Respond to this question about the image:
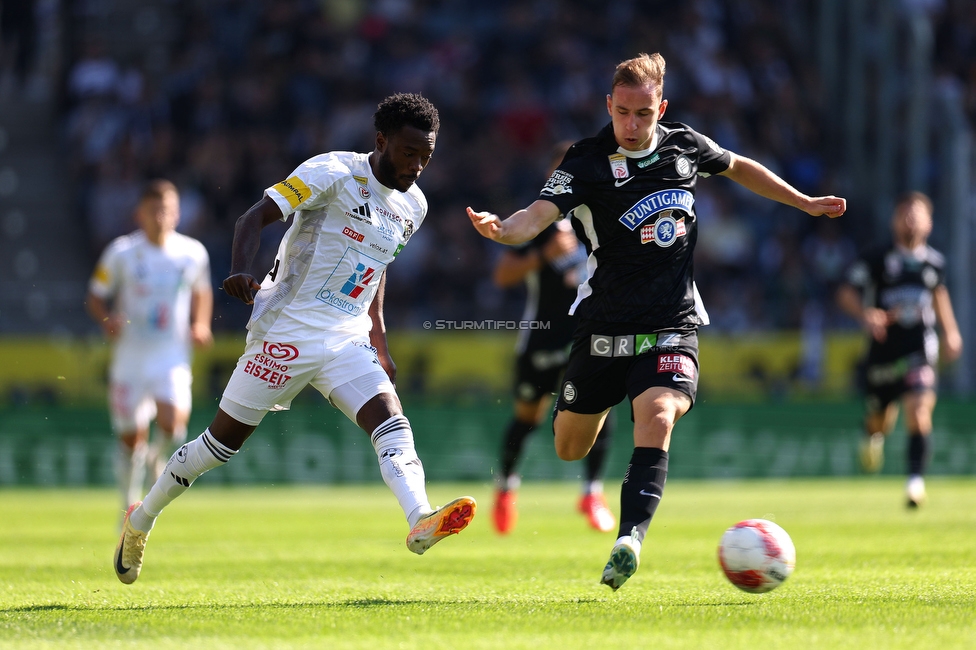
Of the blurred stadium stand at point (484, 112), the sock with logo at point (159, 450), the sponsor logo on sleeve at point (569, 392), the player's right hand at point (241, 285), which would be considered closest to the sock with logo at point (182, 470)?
the player's right hand at point (241, 285)

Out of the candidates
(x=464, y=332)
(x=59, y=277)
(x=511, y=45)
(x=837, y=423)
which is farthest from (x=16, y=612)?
(x=511, y=45)

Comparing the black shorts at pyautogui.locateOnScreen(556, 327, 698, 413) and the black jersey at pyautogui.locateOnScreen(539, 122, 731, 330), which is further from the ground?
the black jersey at pyautogui.locateOnScreen(539, 122, 731, 330)

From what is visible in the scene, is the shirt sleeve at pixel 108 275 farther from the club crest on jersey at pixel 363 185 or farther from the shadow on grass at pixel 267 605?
the shadow on grass at pixel 267 605

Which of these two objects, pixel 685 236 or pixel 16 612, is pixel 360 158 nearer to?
pixel 685 236

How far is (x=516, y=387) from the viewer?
10.6 m

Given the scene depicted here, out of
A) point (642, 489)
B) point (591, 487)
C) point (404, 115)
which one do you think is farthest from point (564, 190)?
point (591, 487)

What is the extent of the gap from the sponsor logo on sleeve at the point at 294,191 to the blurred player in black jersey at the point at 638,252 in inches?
38.6

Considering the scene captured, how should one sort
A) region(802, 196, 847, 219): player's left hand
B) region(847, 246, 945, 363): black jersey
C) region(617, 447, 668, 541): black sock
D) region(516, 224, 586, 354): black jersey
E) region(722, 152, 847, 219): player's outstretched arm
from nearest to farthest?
1. region(617, 447, 668, 541): black sock
2. region(802, 196, 847, 219): player's left hand
3. region(722, 152, 847, 219): player's outstretched arm
4. region(516, 224, 586, 354): black jersey
5. region(847, 246, 945, 363): black jersey

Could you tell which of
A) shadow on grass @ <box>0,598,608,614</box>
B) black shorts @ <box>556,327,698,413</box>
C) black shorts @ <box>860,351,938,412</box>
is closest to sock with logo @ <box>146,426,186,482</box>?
shadow on grass @ <box>0,598,608,614</box>

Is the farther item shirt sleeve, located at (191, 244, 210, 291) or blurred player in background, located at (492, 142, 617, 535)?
shirt sleeve, located at (191, 244, 210, 291)

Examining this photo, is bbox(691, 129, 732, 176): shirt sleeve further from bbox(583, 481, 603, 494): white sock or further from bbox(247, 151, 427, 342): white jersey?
bbox(583, 481, 603, 494): white sock

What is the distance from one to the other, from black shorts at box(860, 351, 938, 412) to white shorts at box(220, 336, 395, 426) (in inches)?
302

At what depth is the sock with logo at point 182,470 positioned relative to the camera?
20.2 ft

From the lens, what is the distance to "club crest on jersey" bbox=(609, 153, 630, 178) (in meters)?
6.12
